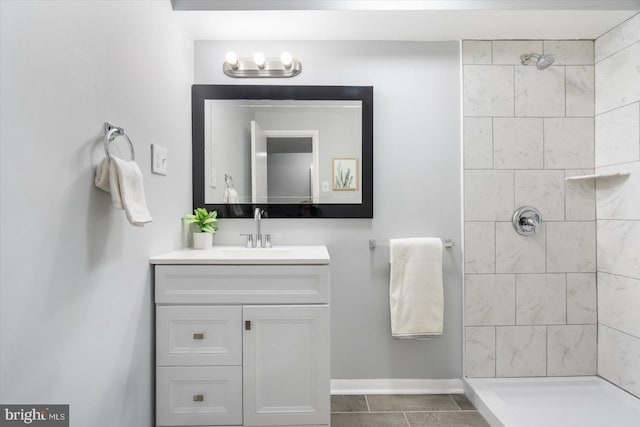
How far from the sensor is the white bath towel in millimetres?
1985

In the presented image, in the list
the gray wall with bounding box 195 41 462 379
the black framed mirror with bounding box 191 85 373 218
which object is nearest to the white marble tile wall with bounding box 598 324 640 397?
the gray wall with bounding box 195 41 462 379

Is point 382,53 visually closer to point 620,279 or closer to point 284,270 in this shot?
point 284,270

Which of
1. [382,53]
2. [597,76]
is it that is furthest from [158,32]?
[597,76]

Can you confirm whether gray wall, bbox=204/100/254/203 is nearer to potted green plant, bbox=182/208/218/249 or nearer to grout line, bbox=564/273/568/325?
potted green plant, bbox=182/208/218/249

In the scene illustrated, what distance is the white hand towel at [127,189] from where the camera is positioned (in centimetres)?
112

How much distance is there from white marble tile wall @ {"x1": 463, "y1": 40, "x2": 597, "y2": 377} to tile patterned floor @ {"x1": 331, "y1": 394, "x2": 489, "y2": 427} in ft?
1.06

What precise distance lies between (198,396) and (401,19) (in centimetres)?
203

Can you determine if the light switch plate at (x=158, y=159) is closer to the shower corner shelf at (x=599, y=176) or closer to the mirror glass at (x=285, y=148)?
the mirror glass at (x=285, y=148)

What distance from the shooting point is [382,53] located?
2.11 m

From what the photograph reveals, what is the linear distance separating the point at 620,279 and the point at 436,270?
38.0 inches

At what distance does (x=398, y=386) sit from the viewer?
6.82 feet

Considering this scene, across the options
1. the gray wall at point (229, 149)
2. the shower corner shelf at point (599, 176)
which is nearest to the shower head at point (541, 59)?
the shower corner shelf at point (599, 176)

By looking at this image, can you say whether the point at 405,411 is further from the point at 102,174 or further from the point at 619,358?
the point at 102,174

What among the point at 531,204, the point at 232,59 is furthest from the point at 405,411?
the point at 232,59
